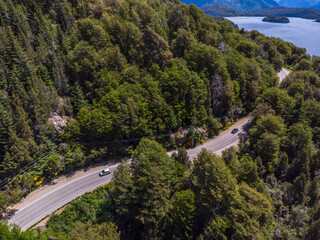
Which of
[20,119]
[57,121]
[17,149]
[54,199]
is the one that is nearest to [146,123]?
[57,121]

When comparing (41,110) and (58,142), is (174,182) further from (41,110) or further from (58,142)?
(41,110)

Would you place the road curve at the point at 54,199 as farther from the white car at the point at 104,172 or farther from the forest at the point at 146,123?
the forest at the point at 146,123

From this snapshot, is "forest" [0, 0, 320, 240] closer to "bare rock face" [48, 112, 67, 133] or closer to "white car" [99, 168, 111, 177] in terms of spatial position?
"bare rock face" [48, 112, 67, 133]

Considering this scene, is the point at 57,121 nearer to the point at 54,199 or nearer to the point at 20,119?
the point at 20,119

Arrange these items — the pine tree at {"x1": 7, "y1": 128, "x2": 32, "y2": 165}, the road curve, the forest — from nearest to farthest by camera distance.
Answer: the forest < the road curve < the pine tree at {"x1": 7, "y1": 128, "x2": 32, "y2": 165}

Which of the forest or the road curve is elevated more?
the forest

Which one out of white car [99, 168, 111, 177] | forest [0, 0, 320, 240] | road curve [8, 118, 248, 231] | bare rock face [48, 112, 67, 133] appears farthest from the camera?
bare rock face [48, 112, 67, 133]

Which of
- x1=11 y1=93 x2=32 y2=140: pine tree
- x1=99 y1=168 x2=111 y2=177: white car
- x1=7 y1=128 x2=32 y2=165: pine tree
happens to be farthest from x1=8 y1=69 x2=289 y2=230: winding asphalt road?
x1=11 y1=93 x2=32 y2=140: pine tree
